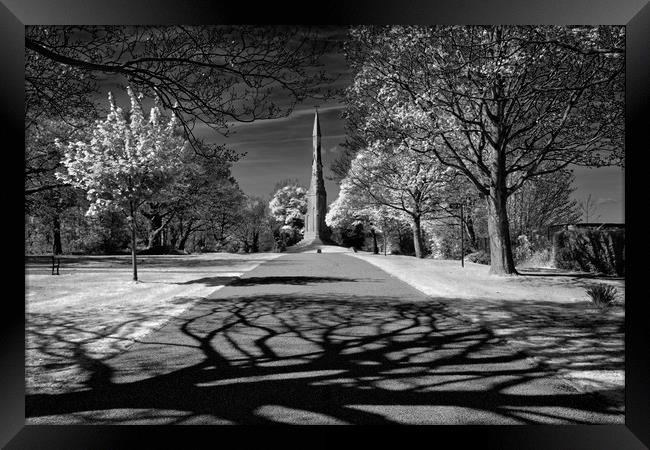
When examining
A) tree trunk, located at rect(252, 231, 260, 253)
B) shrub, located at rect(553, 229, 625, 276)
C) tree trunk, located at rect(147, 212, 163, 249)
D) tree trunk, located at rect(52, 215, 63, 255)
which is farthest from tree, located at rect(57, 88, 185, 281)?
tree trunk, located at rect(252, 231, 260, 253)

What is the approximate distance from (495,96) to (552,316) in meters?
6.44

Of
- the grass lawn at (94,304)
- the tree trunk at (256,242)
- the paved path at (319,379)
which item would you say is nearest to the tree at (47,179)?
the grass lawn at (94,304)

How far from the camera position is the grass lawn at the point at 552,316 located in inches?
182

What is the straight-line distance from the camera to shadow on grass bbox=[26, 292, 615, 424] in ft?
11.7

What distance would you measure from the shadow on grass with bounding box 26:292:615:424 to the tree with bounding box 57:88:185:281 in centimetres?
533

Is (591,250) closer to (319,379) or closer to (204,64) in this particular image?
(319,379)

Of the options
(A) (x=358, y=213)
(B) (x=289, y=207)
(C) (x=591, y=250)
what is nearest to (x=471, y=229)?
(C) (x=591, y=250)

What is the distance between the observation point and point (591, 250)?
1406 cm

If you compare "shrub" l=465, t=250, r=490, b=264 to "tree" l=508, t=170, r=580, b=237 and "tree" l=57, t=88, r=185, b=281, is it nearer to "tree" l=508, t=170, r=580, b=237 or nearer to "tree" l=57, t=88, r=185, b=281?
"tree" l=508, t=170, r=580, b=237

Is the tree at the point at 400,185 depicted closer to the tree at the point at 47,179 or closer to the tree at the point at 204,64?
the tree at the point at 47,179

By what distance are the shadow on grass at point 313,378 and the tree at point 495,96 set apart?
620 cm
